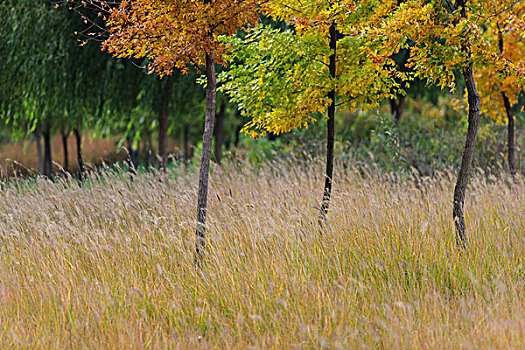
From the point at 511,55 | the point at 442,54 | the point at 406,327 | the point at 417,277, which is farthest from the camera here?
the point at 511,55

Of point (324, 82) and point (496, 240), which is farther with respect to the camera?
point (324, 82)

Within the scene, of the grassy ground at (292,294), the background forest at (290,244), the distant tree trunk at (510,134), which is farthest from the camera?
the distant tree trunk at (510,134)

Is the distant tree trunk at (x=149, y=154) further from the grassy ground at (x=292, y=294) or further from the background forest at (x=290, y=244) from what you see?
the grassy ground at (x=292, y=294)

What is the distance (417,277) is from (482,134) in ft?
25.2

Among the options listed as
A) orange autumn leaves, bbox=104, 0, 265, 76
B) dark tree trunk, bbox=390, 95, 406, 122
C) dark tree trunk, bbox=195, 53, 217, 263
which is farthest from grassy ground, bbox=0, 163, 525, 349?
dark tree trunk, bbox=390, 95, 406, 122

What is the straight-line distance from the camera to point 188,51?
4598 mm

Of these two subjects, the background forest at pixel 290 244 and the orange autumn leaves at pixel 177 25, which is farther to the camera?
the orange autumn leaves at pixel 177 25

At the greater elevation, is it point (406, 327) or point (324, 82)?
point (324, 82)

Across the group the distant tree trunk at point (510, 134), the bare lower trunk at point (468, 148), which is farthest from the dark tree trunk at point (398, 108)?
the bare lower trunk at point (468, 148)

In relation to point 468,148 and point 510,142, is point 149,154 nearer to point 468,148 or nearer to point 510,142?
point 510,142

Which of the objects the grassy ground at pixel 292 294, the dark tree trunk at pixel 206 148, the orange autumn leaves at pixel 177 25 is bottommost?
the grassy ground at pixel 292 294

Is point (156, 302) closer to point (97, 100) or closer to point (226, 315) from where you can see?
point (226, 315)

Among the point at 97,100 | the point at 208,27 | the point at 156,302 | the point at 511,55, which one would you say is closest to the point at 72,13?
the point at 97,100

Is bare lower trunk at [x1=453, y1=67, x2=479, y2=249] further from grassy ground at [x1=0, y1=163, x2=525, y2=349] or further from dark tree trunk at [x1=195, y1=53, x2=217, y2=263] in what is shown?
dark tree trunk at [x1=195, y1=53, x2=217, y2=263]
